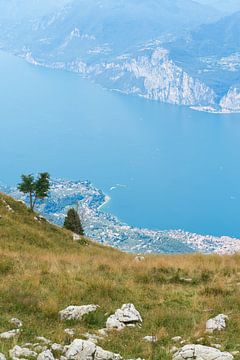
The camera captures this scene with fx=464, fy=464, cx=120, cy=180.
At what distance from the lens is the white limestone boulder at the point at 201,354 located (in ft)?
27.4

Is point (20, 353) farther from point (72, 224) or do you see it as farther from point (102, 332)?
point (72, 224)

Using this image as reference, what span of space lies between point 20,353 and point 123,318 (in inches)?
126

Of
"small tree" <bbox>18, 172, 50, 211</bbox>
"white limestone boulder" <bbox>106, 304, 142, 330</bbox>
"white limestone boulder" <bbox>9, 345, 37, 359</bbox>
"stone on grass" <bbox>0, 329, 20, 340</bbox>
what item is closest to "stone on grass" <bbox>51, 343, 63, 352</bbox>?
"white limestone boulder" <bbox>9, 345, 37, 359</bbox>

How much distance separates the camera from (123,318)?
11.0 metres

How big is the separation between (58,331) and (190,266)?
846cm

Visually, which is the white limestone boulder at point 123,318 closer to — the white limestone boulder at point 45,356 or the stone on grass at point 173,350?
the stone on grass at point 173,350

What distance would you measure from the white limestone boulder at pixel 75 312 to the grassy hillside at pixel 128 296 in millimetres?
168

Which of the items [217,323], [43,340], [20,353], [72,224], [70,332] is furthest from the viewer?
[72,224]

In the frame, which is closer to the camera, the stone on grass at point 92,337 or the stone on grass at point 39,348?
the stone on grass at point 39,348

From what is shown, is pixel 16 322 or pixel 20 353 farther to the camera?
pixel 16 322

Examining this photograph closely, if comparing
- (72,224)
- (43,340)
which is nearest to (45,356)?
(43,340)

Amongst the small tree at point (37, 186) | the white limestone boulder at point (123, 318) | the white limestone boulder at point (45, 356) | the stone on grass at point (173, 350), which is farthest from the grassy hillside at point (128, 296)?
the small tree at point (37, 186)

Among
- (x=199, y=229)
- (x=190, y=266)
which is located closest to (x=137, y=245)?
(x=199, y=229)

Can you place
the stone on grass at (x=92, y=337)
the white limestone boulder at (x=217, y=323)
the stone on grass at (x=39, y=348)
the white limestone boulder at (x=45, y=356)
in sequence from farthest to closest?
the white limestone boulder at (x=217, y=323) < the stone on grass at (x=92, y=337) < the stone on grass at (x=39, y=348) < the white limestone boulder at (x=45, y=356)
